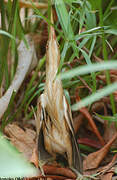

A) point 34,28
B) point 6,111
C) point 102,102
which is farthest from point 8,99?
point 34,28

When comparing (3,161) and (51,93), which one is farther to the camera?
(51,93)

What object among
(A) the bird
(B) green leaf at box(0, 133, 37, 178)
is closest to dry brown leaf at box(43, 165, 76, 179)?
(A) the bird

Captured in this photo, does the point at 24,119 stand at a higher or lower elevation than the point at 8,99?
lower

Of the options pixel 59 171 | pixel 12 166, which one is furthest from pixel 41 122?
pixel 12 166

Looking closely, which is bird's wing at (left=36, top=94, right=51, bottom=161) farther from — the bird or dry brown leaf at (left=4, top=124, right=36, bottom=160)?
dry brown leaf at (left=4, top=124, right=36, bottom=160)

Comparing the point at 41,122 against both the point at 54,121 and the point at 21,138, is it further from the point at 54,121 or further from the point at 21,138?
the point at 21,138

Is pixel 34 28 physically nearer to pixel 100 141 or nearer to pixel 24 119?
pixel 24 119

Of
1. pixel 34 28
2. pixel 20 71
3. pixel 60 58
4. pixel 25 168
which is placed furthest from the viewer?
pixel 34 28
